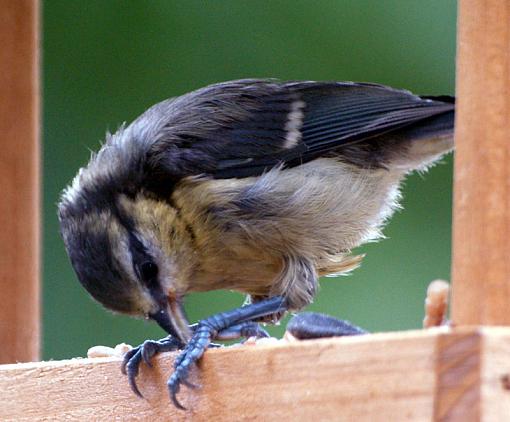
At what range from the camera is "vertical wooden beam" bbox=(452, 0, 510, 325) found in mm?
1584

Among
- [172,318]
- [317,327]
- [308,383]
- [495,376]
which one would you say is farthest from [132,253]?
[495,376]

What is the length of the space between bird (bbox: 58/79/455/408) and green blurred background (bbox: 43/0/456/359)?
1.70 meters

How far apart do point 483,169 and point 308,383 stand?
1.38 ft

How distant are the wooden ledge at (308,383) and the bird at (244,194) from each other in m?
0.33

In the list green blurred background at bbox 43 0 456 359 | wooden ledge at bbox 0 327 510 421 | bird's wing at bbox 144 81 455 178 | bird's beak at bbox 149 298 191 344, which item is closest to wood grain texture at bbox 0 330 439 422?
wooden ledge at bbox 0 327 510 421

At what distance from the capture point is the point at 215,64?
4.86 m

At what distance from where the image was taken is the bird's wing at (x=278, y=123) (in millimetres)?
2854

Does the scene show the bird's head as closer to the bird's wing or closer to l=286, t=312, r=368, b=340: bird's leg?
the bird's wing

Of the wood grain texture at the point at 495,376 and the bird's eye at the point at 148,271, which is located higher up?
the bird's eye at the point at 148,271

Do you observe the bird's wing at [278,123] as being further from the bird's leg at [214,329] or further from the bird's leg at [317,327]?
the bird's leg at [317,327]

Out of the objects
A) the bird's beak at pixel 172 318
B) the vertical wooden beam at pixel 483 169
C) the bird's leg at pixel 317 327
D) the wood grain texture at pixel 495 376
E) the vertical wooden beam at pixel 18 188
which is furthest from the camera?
the vertical wooden beam at pixel 18 188

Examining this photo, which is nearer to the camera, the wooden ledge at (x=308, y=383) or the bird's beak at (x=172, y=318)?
the wooden ledge at (x=308, y=383)

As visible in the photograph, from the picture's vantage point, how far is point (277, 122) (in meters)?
3.01

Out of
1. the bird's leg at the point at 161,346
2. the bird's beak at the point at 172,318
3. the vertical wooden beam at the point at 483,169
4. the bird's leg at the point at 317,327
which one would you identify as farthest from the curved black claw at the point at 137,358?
the vertical wooden beam at the point at 483,169
